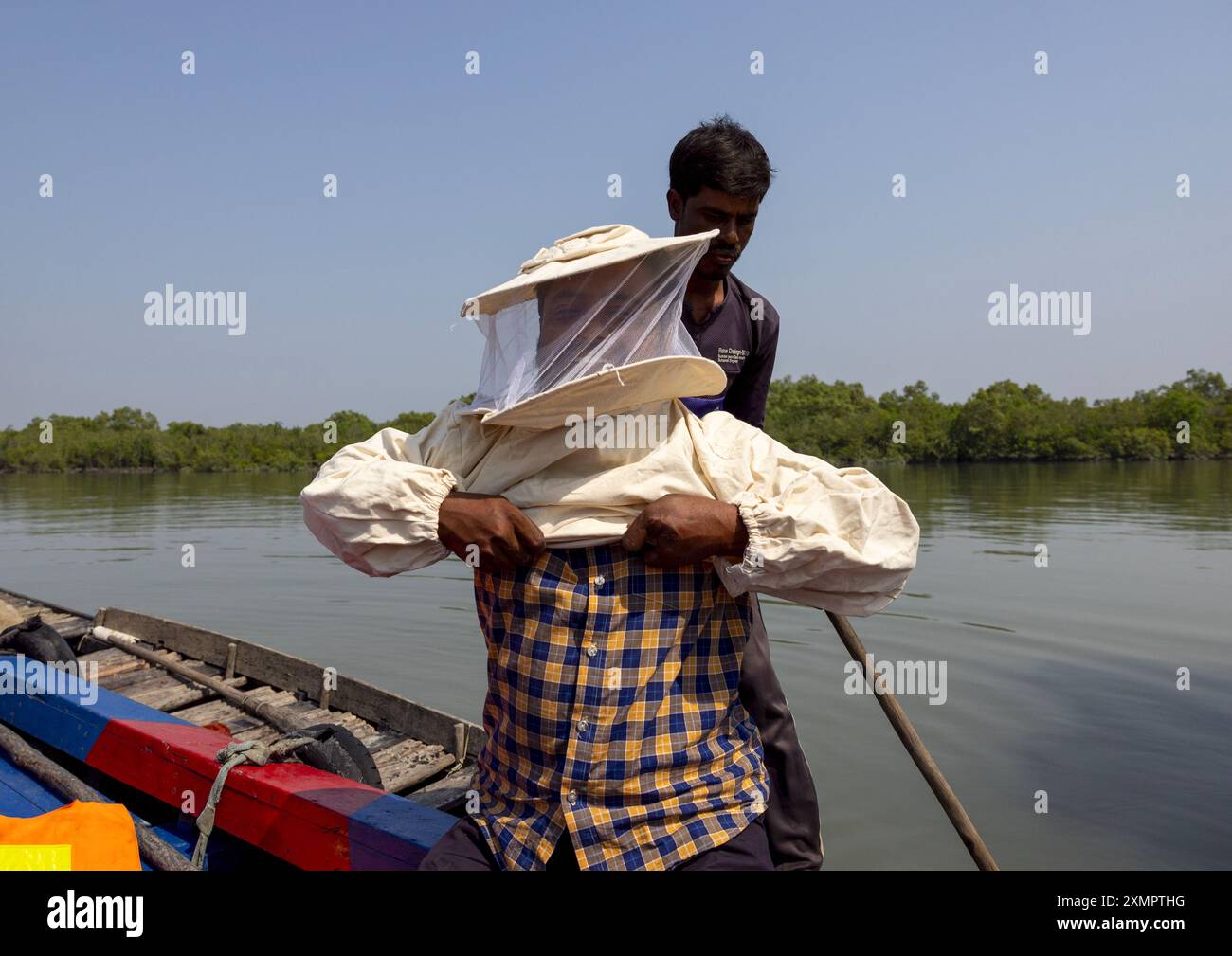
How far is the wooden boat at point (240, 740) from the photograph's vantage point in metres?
2.28

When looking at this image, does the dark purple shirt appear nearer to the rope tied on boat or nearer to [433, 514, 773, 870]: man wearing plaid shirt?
[433, 514, 773, 870]: man wearing plaid shirt

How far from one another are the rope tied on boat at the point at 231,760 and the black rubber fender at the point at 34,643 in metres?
2.65

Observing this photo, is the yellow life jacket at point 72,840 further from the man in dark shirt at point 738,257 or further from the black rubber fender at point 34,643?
the black rubber fender at point 34,643

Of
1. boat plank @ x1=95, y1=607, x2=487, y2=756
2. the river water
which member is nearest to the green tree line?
the river water

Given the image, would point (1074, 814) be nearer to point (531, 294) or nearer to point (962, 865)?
point (962, 865)

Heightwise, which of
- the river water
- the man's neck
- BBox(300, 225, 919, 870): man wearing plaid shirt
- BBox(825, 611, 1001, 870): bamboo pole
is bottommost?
the river water

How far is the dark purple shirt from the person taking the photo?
2502mm

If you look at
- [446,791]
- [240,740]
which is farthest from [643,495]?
[240,740]

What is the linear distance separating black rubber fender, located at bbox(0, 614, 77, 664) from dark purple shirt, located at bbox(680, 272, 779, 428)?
393 cm

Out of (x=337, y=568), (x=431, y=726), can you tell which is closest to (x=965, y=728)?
(x=431, y=726)

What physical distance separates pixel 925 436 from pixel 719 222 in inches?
1966

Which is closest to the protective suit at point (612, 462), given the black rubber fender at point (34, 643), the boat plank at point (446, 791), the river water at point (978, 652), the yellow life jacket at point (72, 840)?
the yellow life jacket at point (72, 840)

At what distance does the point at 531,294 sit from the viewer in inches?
67.6
